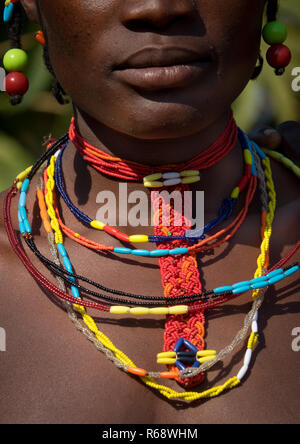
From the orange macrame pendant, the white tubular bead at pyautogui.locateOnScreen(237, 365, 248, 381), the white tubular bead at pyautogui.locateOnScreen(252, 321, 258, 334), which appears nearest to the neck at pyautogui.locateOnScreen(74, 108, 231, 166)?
the orange macrame pendant

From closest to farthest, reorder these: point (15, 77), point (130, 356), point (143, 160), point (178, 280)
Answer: point (130, 356)
point (178, 280)
point (143, 160)
point (15, 77)

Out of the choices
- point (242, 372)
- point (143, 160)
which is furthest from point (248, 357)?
point (143, 160)

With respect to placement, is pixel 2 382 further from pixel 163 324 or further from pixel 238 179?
pixel 238 179

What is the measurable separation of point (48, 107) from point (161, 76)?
335 centimetres

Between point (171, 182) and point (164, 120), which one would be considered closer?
point (164, 120)

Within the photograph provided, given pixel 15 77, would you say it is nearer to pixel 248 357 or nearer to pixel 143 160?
pixel 143 160

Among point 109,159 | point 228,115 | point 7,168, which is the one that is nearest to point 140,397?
point 109,159

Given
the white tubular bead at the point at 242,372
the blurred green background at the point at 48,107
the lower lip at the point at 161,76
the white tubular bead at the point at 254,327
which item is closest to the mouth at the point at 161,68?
the lower lip at the point at 161,76

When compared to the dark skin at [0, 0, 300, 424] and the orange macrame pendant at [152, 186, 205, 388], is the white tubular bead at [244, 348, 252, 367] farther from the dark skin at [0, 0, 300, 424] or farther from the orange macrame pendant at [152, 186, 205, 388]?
the orange macrame pendant at [152, 186, 205, 388]

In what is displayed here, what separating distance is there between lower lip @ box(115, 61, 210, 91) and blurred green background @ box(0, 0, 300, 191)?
119 inches

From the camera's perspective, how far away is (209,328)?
2502mm

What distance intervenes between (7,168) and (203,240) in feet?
9.72

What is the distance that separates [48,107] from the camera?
5531 mm

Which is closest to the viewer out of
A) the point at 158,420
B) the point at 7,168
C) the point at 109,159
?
the point at 158,420
